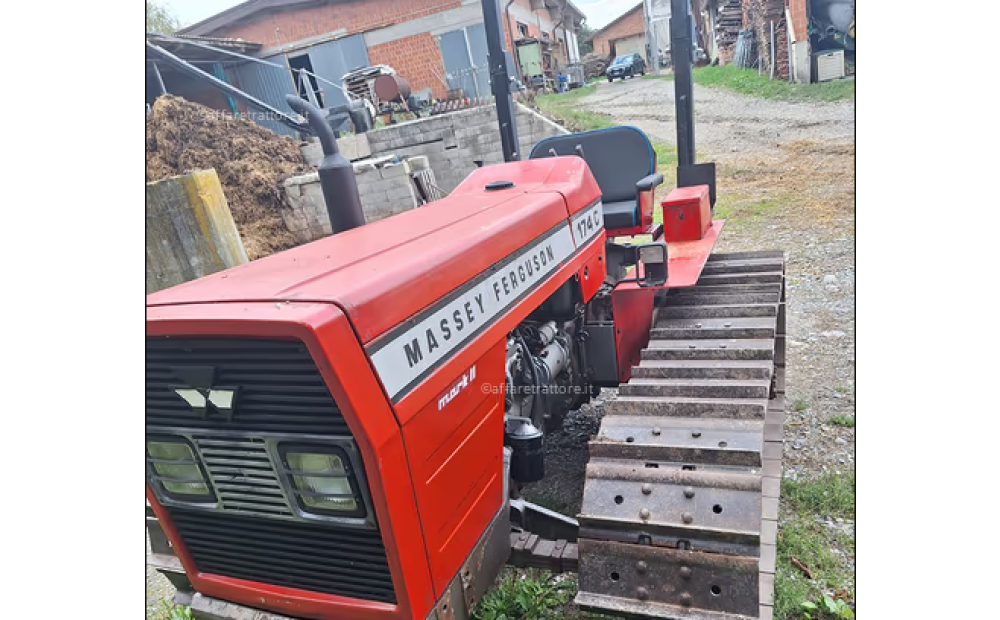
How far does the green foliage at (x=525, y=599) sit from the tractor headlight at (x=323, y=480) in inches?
40.6

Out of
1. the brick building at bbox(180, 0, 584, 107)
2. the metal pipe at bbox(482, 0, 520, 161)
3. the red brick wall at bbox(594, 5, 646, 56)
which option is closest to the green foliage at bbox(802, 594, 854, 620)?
the metal pipe at bbox(482, 0, 520, 161)

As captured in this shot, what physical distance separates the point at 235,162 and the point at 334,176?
26.2 ft

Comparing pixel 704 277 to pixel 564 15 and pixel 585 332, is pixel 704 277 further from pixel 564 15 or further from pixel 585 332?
pixel 564 15

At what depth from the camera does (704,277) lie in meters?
3.15

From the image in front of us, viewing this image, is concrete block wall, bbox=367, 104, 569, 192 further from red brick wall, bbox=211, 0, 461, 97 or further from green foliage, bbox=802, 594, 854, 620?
green foliage, bbox=802, 594, 854, 620

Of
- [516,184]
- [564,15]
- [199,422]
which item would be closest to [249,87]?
[564,15]

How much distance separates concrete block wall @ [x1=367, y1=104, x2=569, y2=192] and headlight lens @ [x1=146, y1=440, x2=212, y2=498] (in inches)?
309

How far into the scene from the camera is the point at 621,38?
26.8m

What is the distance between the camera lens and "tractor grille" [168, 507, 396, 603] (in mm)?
1382

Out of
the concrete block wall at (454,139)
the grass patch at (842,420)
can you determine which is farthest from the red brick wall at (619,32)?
the grass patch at (842,420)

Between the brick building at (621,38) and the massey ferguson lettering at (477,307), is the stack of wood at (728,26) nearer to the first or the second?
the brick building at (621,38)

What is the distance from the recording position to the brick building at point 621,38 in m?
25.7

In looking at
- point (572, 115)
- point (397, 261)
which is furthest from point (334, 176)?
point (572, 115)

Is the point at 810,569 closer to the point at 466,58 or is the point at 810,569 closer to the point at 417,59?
the point at 466,58
